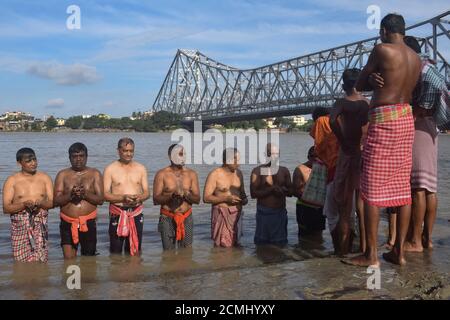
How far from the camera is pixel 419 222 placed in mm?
4016

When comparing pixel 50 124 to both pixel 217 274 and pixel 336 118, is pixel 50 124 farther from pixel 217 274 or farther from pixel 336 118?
pixel 336 118

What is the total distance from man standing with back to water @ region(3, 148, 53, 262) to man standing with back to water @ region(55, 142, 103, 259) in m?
0.14

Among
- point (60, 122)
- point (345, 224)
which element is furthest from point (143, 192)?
point (60, 122)

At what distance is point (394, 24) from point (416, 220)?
152 centimetres

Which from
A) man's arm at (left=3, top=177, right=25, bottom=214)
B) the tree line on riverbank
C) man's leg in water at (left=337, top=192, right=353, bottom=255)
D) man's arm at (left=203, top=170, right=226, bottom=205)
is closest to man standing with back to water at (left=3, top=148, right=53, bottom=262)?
man's arm at (left=3, top=177, right=25, bottom=214)

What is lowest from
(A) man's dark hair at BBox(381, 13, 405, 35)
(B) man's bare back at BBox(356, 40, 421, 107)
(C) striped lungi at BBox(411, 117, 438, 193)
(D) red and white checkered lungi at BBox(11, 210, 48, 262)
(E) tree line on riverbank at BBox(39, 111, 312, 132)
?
(D) red and white checkered lungi at BBox(11, 210, 48, 262)

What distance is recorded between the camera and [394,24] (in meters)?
3.46

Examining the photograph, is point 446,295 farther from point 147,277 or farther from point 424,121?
point 147,277

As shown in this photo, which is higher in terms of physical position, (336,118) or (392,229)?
(336,118)

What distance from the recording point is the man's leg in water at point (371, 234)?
137 inches

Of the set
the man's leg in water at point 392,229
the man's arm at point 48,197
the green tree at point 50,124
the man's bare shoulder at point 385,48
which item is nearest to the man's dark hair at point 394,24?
the man's bare shoulder at point 385,48

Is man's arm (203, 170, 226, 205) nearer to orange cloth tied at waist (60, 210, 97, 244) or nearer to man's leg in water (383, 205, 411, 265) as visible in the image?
orange cloth tied at waist (60, 210, 97, 244)

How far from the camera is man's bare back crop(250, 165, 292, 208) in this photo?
527 cm

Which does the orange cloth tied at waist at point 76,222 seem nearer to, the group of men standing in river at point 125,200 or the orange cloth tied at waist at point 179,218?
the group of men standing in river at point 125,200
